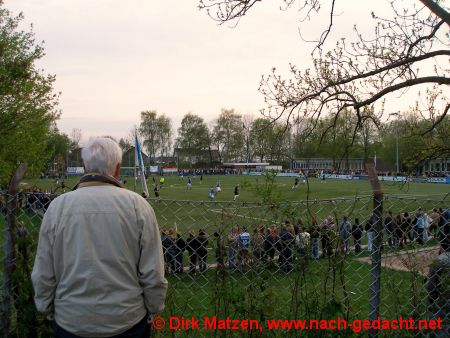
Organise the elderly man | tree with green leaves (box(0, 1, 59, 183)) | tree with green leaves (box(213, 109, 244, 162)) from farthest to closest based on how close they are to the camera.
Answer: tree with green leaves (box(213, 109, 244, 162)) < tree with green leaves (box(0, 1, 59, 183)) < the elderly man

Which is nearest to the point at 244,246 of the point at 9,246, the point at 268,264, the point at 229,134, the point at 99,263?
the point at 268,264

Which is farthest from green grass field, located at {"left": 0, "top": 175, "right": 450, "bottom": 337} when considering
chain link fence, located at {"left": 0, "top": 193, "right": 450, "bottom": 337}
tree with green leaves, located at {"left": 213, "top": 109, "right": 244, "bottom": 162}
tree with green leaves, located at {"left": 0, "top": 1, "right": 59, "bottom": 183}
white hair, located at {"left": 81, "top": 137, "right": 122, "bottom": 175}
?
tree with green leaves, located at {"left": 213, "top": 109, "right": 244, "bottom": 162}

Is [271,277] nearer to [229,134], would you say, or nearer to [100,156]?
[100,156]

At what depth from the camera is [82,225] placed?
6.81ft

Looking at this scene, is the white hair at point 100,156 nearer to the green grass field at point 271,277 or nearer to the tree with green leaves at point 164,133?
the green grass field at point 271,277

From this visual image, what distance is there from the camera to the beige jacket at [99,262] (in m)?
2.06

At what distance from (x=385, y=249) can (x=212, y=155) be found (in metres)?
106

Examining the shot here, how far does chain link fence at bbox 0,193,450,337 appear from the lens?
3.02 metres

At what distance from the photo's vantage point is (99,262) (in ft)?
6.77

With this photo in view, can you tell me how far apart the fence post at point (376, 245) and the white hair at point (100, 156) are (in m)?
1.84

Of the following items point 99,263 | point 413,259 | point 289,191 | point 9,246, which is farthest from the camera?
point 289,191

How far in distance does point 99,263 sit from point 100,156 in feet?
1.89

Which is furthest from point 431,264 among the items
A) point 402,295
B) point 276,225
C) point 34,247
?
point 34,247

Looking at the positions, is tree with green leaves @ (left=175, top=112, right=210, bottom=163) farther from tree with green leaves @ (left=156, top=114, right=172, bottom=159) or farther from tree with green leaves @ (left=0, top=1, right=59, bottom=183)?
tree with green leaves @ (left=0, top=1, right=59, bottom=183)
